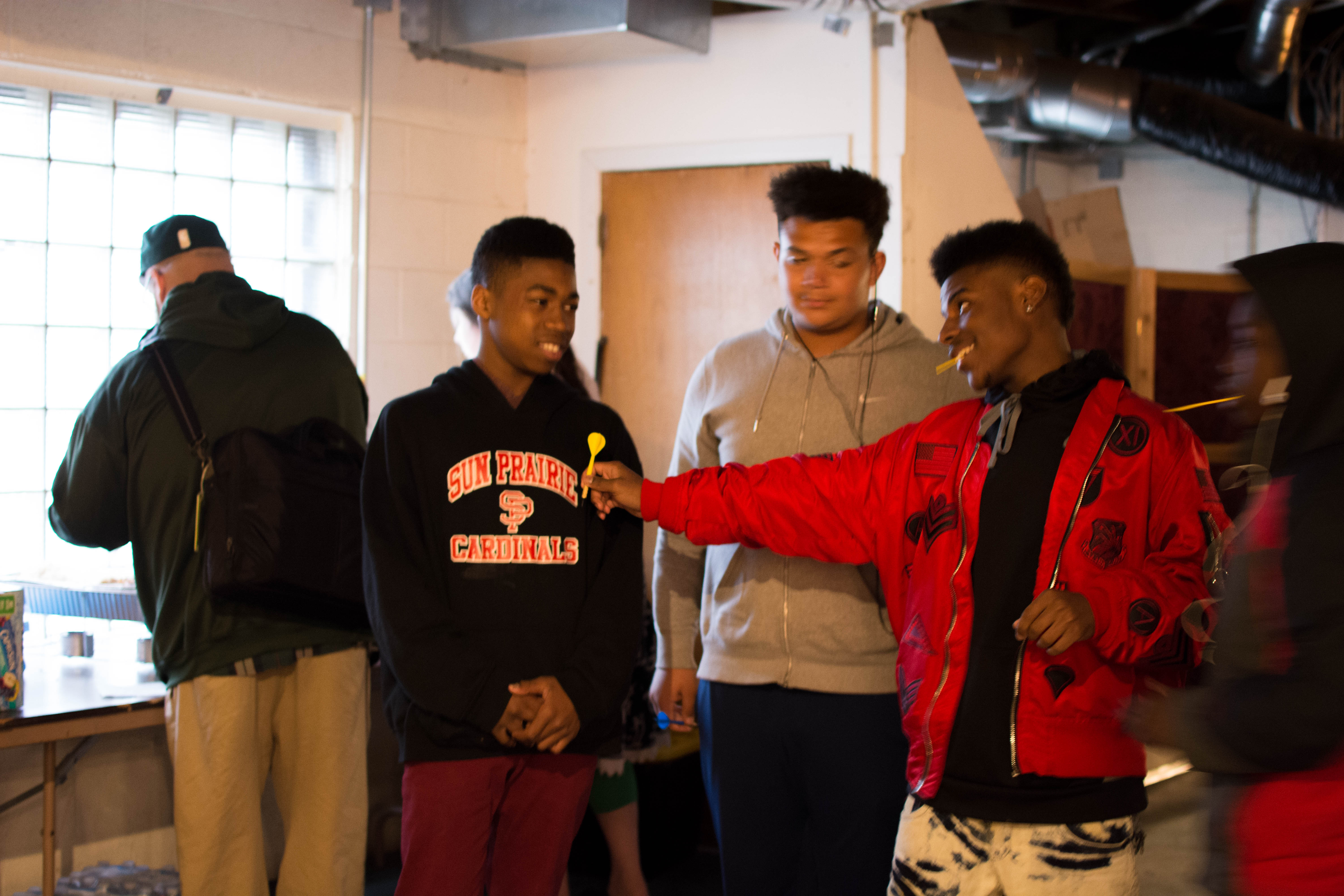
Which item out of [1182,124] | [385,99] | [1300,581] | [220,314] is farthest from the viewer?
[1182,124]

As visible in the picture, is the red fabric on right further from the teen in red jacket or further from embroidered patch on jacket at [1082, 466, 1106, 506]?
embroidered patch on jacket at [1082, 466, 1106, 506]

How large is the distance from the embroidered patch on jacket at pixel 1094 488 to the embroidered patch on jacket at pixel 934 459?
0.21 m

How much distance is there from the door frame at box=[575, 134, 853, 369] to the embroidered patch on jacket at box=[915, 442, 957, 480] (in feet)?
6.36

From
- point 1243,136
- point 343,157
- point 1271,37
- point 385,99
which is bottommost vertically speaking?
point 343,157

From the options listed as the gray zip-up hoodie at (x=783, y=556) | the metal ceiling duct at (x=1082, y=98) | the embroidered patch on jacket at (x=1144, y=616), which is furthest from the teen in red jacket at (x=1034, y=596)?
the metal ceiling duct at (x=1082, y=98)

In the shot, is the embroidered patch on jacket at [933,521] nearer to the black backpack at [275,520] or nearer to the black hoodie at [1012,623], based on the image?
the black hoodie at [1012,623]

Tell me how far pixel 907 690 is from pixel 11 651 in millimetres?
1945

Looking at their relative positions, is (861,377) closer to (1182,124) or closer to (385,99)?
(385,99)

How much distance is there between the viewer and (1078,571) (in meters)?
1.49

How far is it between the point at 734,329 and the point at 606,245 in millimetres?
574

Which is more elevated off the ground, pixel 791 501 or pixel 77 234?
pixel 77 234

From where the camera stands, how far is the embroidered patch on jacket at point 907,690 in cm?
158

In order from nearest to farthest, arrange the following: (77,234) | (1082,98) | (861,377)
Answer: (861,377)
(77,234)
(1082,98)

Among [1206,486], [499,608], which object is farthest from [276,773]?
[1206,486]
